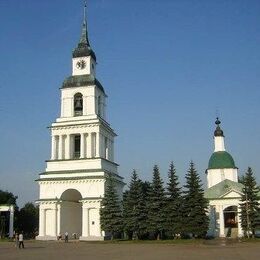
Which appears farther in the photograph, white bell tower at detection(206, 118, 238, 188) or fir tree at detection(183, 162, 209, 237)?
white bell tower at detection(206, 118, 238, 188)

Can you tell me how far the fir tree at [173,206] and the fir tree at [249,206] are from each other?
8.52 m

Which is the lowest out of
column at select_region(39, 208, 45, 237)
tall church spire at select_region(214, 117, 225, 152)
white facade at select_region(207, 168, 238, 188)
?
column at select_region(39, 208, 45, 237)

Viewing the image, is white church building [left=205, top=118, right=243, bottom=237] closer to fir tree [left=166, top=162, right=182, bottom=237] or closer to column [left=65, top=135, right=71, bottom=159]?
fir tree [left=166, top=162, right=182, bottom=237]

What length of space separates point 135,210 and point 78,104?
53.5 ft

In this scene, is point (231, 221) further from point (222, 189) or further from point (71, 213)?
point (71, 213)

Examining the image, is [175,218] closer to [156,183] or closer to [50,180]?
[156,183]

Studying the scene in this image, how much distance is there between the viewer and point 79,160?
5125cm

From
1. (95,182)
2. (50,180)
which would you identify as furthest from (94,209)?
(50,180)

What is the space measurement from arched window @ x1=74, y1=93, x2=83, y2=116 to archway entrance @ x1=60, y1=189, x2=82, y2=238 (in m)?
9.46

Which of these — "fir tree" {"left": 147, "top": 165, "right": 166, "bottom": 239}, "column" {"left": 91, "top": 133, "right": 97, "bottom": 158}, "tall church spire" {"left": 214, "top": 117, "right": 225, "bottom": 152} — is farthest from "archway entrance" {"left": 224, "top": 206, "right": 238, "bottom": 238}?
"column" {"left": 91, "top": 133, "right": 97, "bottom": 158}

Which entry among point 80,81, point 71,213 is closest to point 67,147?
point 71,213

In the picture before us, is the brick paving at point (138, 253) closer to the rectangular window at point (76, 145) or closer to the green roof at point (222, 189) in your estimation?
the rectangular window at point (76, 145)

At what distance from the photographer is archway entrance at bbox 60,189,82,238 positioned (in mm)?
51562

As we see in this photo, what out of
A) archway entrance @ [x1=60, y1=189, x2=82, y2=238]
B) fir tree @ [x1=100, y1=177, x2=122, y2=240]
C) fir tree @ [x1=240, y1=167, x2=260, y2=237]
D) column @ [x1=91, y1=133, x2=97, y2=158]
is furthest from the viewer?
column @ [x1=91, y1=133, x2=97, y2=158]
